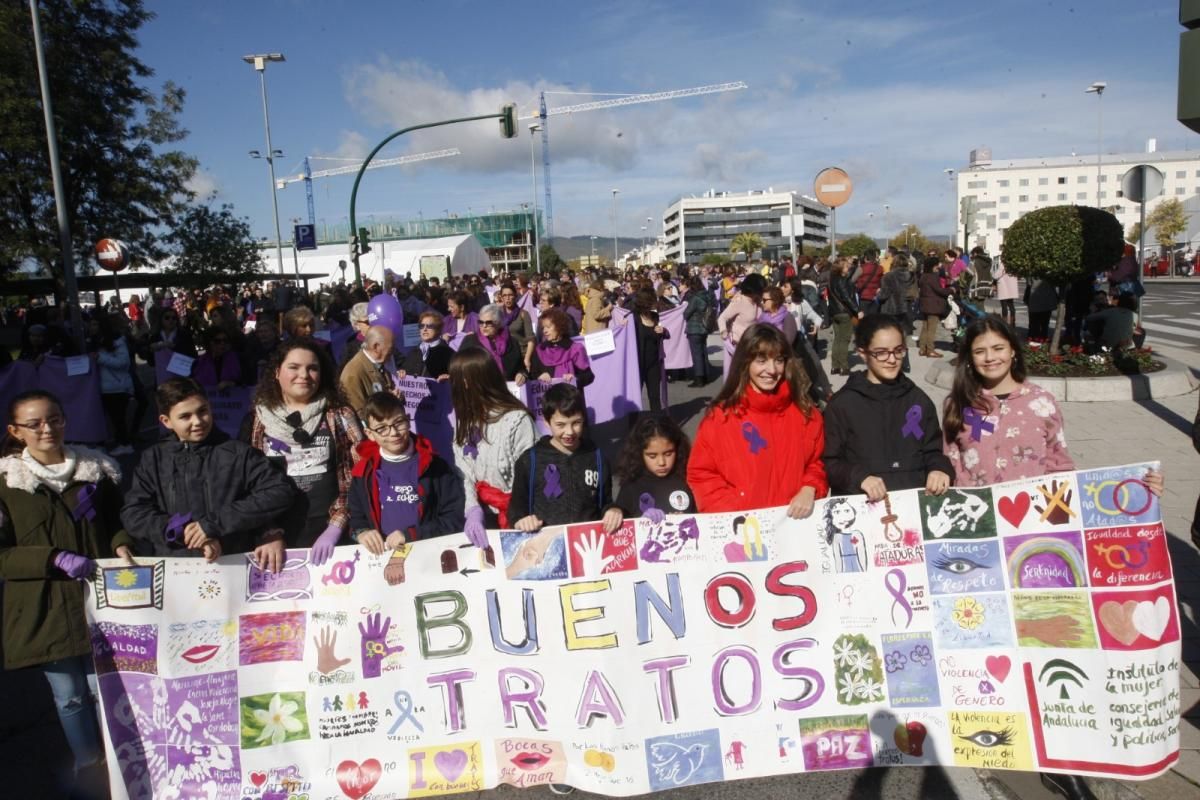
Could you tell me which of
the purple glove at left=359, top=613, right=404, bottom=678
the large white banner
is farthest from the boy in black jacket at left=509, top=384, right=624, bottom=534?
the purple glove at left=359, top=613, right=404, bottom=678

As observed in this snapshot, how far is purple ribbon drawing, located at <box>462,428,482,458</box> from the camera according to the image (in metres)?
4.19

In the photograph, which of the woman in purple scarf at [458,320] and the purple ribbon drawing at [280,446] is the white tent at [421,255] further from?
the purple ribbon drawing at [280,446]

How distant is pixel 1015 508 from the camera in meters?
3.15

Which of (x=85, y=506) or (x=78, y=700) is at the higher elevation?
(x=85, y=506)

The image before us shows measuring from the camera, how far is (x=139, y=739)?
126 inches

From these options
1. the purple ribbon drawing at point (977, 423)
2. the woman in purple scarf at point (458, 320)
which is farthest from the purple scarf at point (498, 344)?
the purple ribbon drawing at point (977, 423)

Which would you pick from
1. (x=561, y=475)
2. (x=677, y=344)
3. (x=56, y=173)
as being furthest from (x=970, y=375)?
(x=56, y=173)

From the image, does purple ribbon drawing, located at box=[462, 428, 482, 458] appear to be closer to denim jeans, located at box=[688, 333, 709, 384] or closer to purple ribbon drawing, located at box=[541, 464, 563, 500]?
purple ribbon drawing, located at box=[541, 464, 563, 500]

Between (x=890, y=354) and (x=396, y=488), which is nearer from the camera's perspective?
(x=890, y=354)

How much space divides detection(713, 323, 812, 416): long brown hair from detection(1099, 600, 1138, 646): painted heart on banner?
130 centimetres

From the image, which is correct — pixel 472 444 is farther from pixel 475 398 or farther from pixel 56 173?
pixel 56 173

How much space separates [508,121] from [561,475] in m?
20.2

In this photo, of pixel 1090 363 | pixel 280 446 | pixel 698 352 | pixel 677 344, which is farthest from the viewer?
pixel 698 352

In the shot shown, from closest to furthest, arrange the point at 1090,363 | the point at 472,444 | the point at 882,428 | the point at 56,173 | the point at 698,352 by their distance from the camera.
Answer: the point at 882,428
the point at 472,444
the point at 1090,363
the point at 698,352
the point at 56,173
